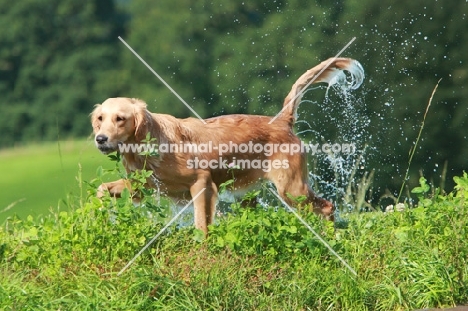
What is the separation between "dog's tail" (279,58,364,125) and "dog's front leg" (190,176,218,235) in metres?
1.29

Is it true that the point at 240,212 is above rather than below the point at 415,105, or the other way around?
above

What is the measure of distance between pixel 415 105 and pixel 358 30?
3.46 metres

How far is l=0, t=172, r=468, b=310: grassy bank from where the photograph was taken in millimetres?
5945

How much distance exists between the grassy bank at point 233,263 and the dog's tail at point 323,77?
→ 7.53ft

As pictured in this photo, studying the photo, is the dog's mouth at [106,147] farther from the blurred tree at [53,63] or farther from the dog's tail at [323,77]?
the blurred tree at [53,63]

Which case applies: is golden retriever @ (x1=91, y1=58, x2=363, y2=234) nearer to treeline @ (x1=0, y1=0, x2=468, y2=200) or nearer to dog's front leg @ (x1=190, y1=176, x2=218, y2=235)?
dog's front leg @ (x1=190, y1=176, x2=218, y2=235)

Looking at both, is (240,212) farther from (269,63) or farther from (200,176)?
(269,63)

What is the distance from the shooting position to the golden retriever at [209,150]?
771 cm

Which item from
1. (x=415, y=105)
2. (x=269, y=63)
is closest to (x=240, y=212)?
(x=415, y=105)

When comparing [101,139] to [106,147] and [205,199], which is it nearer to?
[106,147]

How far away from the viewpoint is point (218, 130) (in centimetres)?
848

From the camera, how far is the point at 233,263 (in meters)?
6.36

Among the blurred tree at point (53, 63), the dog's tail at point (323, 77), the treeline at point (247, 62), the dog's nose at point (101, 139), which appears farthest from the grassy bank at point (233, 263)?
the blurred tree at point (53, 63)

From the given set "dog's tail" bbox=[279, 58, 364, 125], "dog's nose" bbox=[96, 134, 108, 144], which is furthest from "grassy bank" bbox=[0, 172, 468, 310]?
"dog's tail" bbox=[279, 58, 364, 125]
